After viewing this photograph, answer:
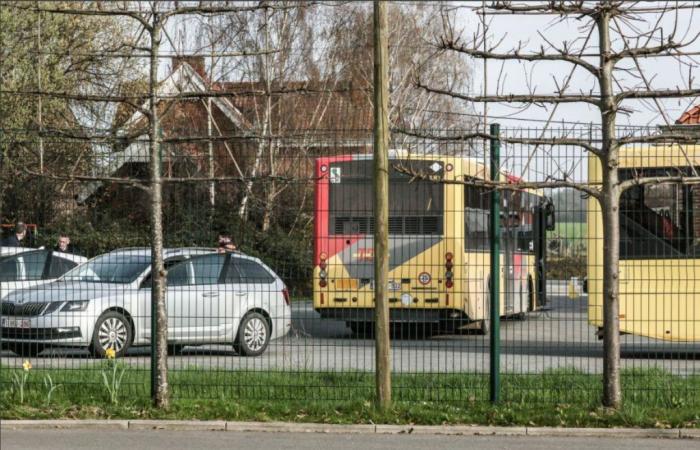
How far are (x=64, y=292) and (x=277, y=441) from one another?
4.38m

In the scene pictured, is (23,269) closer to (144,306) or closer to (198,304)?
(144,306)

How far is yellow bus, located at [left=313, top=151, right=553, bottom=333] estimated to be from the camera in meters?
12.5

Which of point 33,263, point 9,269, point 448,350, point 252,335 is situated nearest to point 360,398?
point 448,350

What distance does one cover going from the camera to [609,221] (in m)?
11.2

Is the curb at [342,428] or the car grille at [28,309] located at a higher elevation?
the car grille at [28,309]

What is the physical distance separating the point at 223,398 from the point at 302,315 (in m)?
1.40

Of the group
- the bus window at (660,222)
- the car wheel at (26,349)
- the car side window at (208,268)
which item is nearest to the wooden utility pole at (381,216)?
the car side window at (208,268)

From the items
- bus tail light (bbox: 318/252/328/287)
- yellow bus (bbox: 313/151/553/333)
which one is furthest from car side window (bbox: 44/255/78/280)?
yellow bus (bbox: 313/151/553/333)

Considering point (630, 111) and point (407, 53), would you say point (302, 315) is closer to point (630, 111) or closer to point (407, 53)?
point (630, 111)

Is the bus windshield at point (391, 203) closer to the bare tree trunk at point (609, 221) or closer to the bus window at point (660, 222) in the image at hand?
the bare tree trunk at point (609, 221)

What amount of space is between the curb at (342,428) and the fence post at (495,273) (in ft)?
2.96

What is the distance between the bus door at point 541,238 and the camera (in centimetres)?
1284

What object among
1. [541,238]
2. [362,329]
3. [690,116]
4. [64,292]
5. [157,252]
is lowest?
[362,329]

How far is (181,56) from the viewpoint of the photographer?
480 inches
